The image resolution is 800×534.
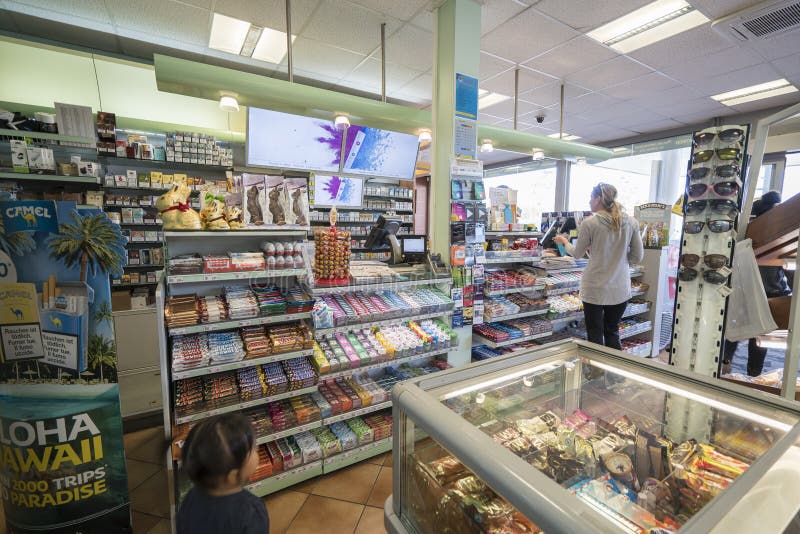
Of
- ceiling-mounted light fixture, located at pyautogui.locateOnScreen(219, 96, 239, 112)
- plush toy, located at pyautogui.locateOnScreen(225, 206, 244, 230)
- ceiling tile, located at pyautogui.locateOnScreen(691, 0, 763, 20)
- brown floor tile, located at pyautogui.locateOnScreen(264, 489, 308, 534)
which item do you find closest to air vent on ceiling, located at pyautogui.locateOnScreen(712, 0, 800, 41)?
ceiling tile, located at pyautogui.locateOnScreen(691, 0, 763, 20)

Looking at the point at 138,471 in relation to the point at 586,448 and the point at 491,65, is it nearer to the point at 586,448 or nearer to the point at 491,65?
the point at 586,448

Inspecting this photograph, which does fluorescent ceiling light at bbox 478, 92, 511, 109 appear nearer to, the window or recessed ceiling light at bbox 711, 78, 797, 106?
recessed ceiling light at bbox 711, 78, 797, 106

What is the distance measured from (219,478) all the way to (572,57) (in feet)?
18.4

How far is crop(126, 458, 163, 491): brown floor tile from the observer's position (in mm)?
2600

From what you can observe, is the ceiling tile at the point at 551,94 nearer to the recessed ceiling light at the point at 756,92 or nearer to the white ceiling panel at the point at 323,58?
the recessed ceiling light at the point at 756,92

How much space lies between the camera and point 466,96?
3.43 metres

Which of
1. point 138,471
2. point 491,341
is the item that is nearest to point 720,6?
point 491,341

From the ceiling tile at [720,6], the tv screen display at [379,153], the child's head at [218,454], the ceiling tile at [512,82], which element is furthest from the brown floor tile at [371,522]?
the ceiling tile at [512,82]

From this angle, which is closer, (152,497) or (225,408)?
(225,408)

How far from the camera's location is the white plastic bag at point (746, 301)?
209 cm

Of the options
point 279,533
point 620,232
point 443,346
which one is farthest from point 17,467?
point 620,232

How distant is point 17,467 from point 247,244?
67.9 inches

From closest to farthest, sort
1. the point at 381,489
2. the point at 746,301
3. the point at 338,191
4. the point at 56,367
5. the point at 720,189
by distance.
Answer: the point at 56,367 → the point at 720,189 → the point at 746,301 → the point at 381,489 → the point at 338,191

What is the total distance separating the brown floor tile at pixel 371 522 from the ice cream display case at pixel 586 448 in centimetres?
106
